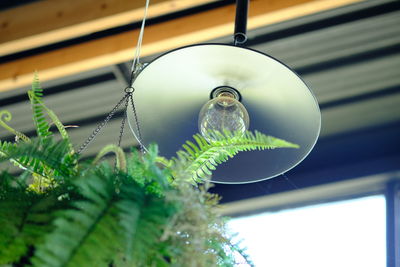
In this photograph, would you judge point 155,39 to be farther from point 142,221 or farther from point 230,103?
point 142,221

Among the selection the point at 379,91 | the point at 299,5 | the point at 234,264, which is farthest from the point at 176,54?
the point at 379,91

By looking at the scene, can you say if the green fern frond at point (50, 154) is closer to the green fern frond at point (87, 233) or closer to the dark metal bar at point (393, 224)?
the green fern frond at point (87, 233)

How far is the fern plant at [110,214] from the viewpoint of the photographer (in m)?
0.78

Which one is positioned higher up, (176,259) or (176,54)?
(176,54)

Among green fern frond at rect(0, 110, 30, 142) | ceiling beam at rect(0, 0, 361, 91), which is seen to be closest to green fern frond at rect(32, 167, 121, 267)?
green fern frond at rect(0, 110, 30, 142)

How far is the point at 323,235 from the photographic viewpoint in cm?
408

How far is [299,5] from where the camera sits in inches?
122

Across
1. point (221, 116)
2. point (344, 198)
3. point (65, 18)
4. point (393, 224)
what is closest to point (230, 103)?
point (221, 116)

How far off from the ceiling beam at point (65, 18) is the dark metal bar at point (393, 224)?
1.71 meters

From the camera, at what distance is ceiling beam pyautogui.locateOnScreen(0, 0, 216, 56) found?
10.8ft

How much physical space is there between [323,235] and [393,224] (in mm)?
441

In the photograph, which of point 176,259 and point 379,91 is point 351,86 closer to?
point 379,91

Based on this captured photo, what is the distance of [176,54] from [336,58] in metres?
2.33

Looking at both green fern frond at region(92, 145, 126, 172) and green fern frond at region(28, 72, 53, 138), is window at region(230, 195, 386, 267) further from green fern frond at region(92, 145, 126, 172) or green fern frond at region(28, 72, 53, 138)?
green fern frond at region(92, 145, 126, 172)
